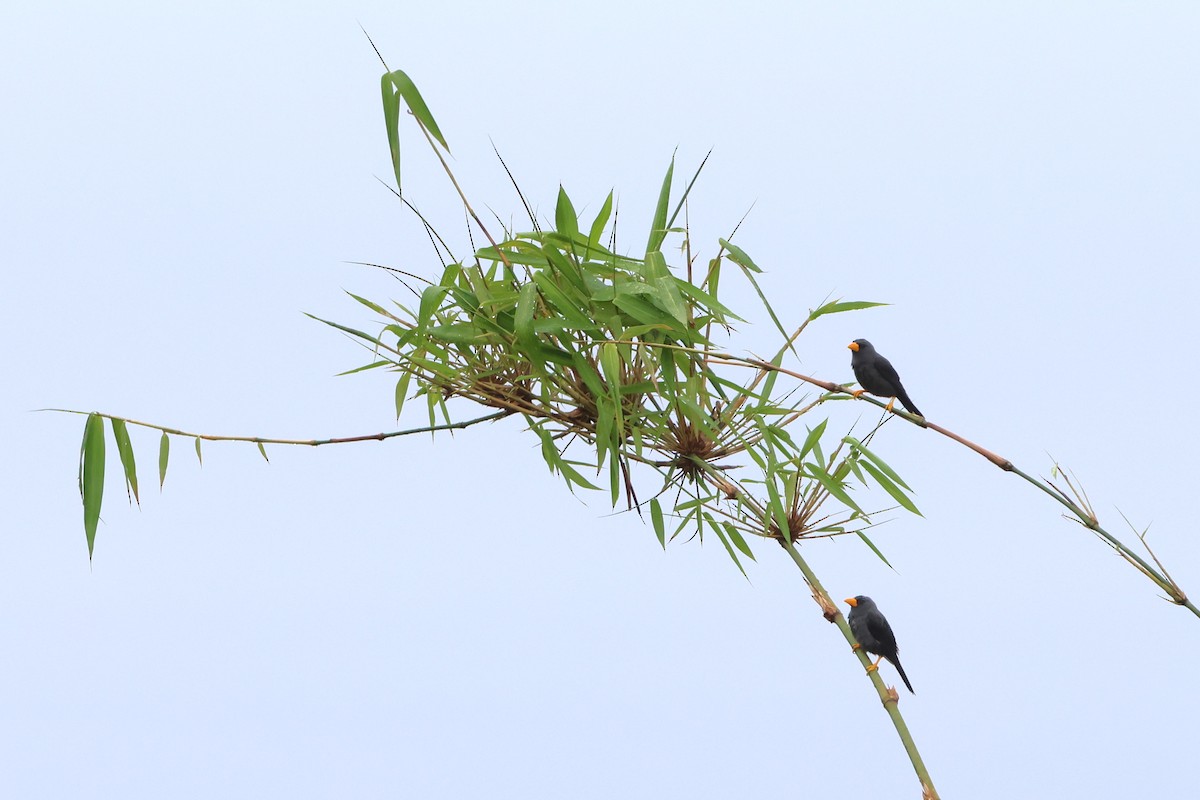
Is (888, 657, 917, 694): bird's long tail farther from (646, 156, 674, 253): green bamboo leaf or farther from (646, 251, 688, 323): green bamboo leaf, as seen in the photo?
(646, 156, 674, 253): green bamboo leaf

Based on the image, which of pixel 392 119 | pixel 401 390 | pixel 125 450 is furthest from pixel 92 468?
pixel 392 119

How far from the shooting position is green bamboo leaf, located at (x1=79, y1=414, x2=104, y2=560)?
3207mm

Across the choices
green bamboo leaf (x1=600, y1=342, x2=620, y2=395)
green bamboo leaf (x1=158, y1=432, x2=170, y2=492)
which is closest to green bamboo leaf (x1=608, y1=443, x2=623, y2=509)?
green bamboo leaf (x1=600, y1=342, x2=620, y2=395)

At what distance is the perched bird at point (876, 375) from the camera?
130 inches

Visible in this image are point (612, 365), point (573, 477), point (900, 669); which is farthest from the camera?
point (573, 477)

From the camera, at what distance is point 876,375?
3334 millimetres

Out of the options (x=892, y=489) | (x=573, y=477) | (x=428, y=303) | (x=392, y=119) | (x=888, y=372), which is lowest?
(x=892, y=489)

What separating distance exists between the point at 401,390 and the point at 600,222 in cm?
76

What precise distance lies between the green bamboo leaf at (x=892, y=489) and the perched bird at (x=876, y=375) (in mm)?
180

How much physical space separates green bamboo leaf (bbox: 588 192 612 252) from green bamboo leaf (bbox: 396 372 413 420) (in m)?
0.66

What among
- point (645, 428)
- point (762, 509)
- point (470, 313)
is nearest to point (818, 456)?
point (762, 509)

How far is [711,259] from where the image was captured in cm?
326

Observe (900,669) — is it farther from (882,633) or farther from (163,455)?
(163,455)

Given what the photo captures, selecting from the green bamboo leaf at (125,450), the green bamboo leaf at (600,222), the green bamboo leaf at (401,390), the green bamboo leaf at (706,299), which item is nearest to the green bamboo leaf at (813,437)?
the green bamboo leaf at (706,299)
